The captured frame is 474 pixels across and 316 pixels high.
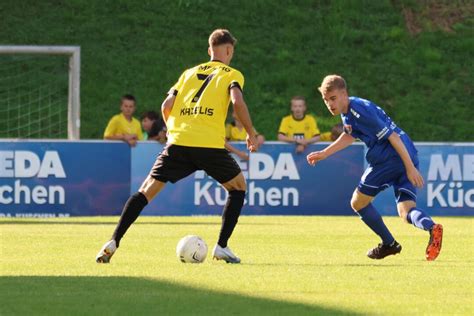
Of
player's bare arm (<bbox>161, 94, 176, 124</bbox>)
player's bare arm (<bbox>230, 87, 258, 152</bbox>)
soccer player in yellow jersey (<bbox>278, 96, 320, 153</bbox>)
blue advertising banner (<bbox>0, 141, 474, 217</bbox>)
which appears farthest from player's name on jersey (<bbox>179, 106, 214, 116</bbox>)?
soccer player in yellow jersey (<bbox>278, 96, 320, 153</bbox>)

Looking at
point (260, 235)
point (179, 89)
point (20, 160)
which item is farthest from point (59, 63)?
point (179, 89)

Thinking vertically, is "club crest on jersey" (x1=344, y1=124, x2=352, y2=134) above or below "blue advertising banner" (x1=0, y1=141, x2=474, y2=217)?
above

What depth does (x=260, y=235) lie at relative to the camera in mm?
16703

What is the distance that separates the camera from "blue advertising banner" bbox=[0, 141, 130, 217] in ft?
70.8

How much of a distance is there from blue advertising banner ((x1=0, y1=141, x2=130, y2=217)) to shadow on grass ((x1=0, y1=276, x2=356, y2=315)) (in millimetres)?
11597

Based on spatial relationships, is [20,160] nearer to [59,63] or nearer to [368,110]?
[59,63]

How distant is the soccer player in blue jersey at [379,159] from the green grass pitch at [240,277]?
246 mm

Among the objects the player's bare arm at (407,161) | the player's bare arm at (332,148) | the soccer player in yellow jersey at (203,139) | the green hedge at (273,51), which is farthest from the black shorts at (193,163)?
the green hedge at (273,51)

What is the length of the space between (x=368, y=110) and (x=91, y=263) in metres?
2.78

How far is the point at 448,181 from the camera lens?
22.3 m

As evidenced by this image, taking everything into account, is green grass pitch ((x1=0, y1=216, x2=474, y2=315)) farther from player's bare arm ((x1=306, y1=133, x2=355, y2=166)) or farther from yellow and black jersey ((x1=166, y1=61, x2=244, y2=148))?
yellow and black jersey ((x1=166, y1=61, x2=244, y2=148))

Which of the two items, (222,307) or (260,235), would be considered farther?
(260,235)

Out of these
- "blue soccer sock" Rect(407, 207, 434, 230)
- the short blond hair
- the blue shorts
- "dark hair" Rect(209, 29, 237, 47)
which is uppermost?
"dark hair" Rect(209, 29, 237, 47)

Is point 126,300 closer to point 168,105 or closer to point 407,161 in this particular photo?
point 168,105
